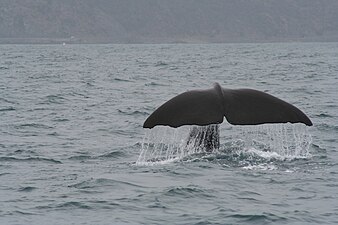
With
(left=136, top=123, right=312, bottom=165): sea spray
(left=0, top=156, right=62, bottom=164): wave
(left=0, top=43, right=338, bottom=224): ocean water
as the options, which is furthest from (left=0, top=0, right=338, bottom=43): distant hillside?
(left=0, top=156, right=62, bottom=164): wave

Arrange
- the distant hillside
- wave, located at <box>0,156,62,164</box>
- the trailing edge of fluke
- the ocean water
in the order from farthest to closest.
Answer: the distant hillside → wave, located at <box>0,156,62,164</box> → the trailing edge of fluke → the ocean water

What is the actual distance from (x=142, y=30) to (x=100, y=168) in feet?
546

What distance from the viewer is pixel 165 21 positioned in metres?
181

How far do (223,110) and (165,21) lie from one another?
173m

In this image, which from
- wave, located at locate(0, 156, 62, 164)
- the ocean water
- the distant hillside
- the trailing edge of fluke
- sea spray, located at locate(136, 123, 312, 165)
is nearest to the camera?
the ocean water

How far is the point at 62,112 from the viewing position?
68.4 ft

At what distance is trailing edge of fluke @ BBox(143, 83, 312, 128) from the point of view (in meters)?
9.43

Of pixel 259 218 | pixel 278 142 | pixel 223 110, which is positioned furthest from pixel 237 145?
pixel 259 218

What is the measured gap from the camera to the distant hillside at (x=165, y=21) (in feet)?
557

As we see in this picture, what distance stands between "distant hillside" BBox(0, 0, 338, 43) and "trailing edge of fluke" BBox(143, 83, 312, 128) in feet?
496

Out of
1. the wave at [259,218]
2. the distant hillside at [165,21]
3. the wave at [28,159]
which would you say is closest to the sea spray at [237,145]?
the wave at [28,159]

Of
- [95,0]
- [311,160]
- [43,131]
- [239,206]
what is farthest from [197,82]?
[95,0]

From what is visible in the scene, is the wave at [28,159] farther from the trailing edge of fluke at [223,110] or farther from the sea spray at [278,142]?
the trailing edge of fluke at [223,110]

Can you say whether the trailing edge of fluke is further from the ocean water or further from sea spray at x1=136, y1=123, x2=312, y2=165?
sea spray at x1=136, y1=123, x2=312, y2=165
